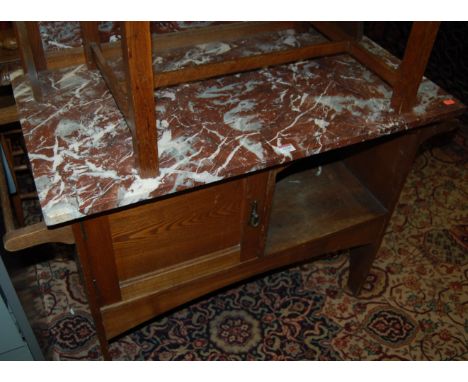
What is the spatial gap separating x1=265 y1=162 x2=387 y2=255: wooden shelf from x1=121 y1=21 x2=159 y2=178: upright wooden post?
64 centimetres

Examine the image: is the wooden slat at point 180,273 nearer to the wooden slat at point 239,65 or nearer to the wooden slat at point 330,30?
the wooden slat at point 239,65

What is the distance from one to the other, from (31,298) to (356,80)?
1353 mm

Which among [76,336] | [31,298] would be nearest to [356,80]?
[31,298]

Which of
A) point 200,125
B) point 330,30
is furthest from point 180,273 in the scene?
point 330,30

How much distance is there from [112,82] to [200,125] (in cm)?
26

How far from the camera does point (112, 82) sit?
1.31 meters

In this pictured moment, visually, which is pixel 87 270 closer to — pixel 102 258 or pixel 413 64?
pixel 102 258

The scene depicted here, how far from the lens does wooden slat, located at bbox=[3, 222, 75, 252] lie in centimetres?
115

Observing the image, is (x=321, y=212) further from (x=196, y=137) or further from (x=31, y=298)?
(x=31, y=298)

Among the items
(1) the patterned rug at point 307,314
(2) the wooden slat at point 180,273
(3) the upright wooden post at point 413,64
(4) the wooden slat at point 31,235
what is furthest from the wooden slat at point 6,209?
(3) the upright wooden post at point 413,64

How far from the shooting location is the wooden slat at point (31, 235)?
115 cm

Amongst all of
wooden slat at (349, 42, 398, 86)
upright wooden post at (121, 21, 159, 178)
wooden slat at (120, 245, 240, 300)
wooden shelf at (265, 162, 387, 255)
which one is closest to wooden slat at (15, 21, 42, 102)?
upright wooden post at (121, 21, 159, 178)

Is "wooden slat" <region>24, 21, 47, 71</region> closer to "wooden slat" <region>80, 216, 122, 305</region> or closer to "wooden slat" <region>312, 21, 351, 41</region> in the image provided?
"wooden slat" <region>80, 216, 122, 305</region>

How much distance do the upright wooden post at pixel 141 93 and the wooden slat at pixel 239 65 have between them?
0.73 ft
